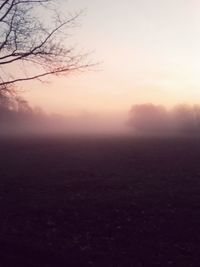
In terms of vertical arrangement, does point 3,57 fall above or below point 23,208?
above

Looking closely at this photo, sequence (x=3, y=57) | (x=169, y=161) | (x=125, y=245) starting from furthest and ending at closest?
(x=169, y=161) → (x=3, y=57) → (x=125, y=245)

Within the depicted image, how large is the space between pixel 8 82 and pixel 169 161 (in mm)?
18929

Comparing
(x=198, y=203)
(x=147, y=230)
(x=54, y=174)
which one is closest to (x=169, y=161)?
(x=54, y=174)

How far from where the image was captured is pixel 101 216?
15.0m

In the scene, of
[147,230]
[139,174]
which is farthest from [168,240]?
[139,174]

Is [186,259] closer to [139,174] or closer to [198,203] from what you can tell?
[198,203]

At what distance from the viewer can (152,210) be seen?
15625 mm

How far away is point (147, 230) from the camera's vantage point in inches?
517

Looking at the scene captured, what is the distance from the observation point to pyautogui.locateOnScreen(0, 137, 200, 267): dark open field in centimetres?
1084

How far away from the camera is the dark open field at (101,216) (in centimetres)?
1084

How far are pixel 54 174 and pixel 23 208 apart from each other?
30.7ft

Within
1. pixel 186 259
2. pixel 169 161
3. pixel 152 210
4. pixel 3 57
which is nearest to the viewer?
pixel 186 259

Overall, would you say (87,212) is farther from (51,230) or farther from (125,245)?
(125,245)

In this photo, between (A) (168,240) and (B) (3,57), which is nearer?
(A) (168,240)
